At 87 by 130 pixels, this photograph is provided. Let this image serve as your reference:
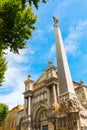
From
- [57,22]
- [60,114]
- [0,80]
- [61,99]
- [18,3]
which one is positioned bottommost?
[60,114]

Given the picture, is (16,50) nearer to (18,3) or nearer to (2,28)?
(2,28)

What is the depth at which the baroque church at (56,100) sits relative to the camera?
7.78m

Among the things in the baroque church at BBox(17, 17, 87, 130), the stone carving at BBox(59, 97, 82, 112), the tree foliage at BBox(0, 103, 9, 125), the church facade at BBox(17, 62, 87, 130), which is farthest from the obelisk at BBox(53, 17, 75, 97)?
the church facade at BBox(17, 62, 87, 130)

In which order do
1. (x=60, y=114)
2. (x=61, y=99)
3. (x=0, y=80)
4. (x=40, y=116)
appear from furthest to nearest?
(x=40, y=116), (x=0, y=80), (x=61, y=99), (x=60, y=114)

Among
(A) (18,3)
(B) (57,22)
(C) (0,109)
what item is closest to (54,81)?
(C) (0,109)

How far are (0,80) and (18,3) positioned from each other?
560 cm

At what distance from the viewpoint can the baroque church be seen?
306 inches

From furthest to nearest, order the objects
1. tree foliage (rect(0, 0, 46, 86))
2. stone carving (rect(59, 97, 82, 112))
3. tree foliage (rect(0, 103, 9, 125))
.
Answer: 1. tree foliage (rect(0, 103, 9, 125))
2. tree foliage (rect(0, 0, 46, 86))
3. stone carving (rect(59, 97, 82, 112))

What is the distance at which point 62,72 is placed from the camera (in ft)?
32.5

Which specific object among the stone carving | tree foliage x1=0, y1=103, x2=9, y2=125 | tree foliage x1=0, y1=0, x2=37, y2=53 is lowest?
the stone carving

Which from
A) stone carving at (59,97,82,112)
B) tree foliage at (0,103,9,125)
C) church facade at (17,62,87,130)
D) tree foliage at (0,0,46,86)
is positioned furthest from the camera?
church facade at (17,62,87,130)

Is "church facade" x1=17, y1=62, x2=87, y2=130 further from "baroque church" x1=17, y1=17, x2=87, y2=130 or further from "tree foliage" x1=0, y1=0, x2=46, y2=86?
"tree foliage" x1=0, y1=0, x2=46, y2=86

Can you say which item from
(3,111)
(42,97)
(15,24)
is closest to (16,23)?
(15,24)

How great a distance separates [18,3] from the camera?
8727 millimetres
